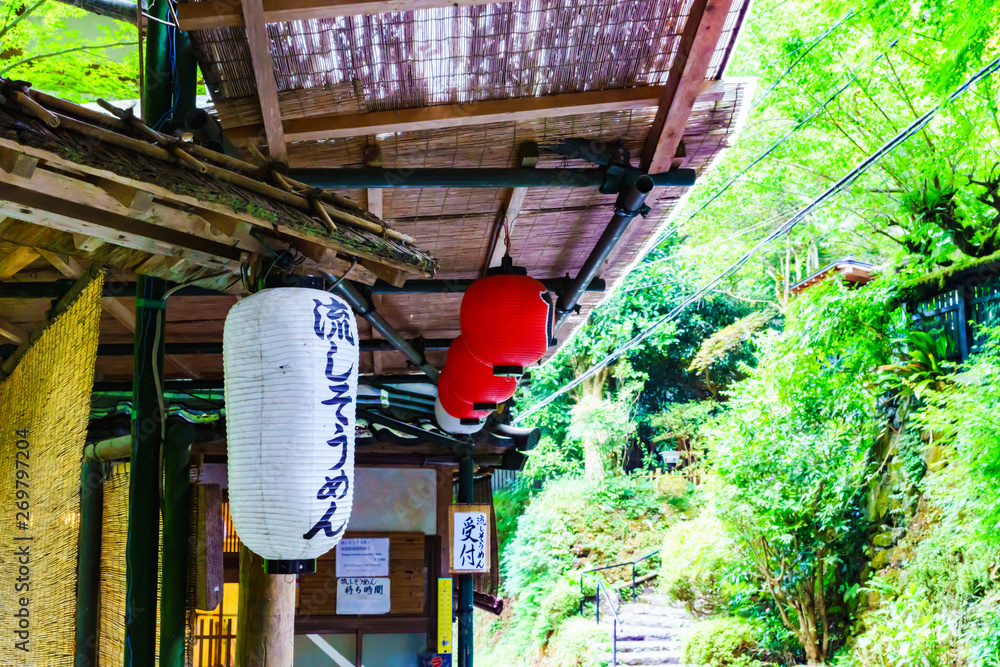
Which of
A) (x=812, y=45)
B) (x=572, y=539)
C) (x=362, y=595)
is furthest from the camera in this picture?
(x=572, y=539)

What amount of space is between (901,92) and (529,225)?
8664 millimetres

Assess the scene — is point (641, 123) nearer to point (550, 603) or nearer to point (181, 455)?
point (181, 455)

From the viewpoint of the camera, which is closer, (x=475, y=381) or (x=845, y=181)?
(x=475, y=381)

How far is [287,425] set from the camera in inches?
113

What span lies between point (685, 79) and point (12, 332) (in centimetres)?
427

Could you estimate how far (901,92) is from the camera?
444 inches

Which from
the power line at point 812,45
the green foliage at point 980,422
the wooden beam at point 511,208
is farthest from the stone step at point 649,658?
the wooden beam at point 511,208

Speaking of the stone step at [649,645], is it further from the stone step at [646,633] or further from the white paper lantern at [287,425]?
the white paper lantern at [287,425]

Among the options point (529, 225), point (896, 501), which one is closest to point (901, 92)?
point (896, 501)

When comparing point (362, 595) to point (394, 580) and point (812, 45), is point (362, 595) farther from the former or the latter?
point (812, 45)

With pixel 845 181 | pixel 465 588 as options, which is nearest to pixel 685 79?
pixel 845 181

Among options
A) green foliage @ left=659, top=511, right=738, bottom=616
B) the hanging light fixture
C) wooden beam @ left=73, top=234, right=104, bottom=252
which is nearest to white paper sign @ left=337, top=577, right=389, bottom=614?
the hanging light fixture

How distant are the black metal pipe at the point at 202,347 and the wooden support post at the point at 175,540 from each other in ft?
8.45

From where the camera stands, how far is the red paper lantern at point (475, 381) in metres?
5.75
